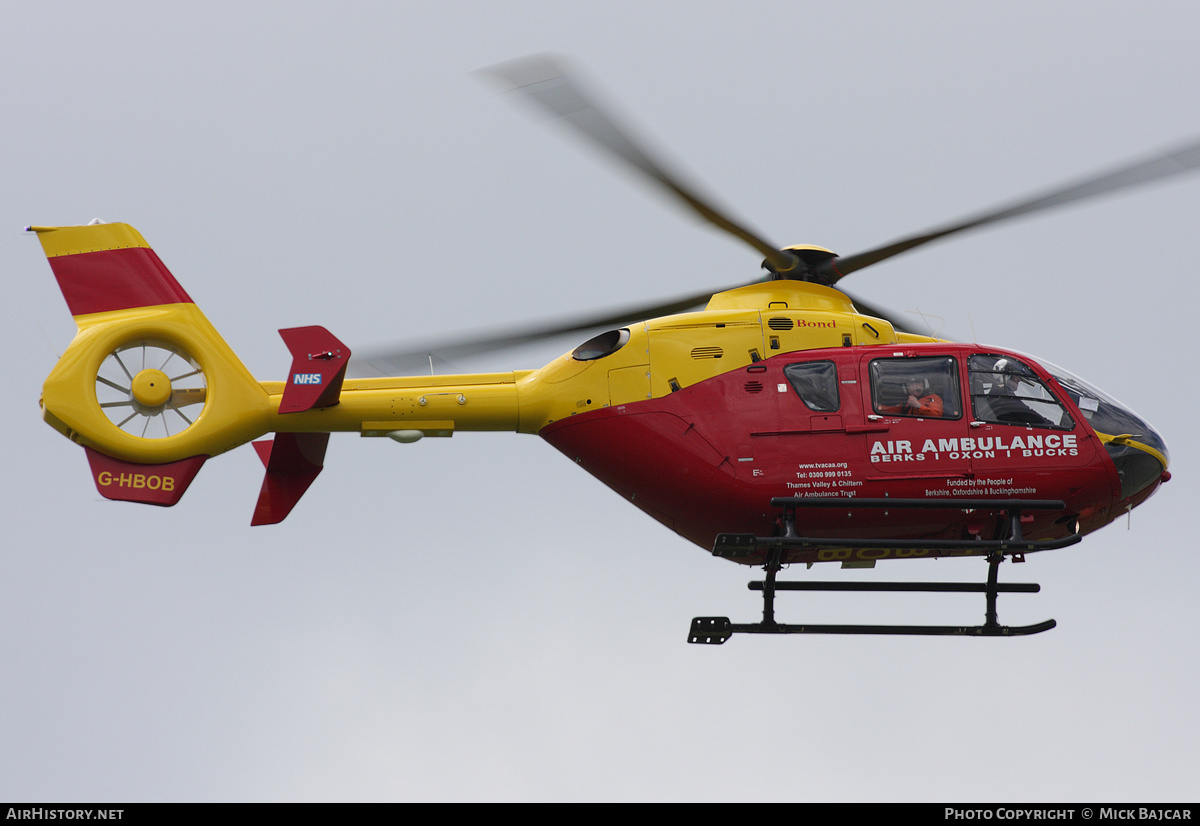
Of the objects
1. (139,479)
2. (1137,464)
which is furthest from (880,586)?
(139,479)

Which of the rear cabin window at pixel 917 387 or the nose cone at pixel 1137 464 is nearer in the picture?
the rear cabin window at pixel 917 387

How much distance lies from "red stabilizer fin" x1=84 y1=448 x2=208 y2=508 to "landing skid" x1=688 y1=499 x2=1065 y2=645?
5.61 m

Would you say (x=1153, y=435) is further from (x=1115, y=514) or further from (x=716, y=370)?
(x=716, y=370)

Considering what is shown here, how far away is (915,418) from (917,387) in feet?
1.17

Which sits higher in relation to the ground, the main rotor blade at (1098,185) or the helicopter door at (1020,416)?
the main rotor blade at (1098,185)

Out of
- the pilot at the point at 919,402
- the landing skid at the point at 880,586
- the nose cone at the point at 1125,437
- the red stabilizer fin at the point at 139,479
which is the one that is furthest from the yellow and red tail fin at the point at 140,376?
the nose cone at the point at 1125,437

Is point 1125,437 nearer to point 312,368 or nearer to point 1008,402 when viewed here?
point 1008,402

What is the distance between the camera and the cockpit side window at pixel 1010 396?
1338 centimetres

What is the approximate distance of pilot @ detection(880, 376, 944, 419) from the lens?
523 inches

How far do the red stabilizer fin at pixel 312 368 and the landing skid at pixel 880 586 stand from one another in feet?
14.2

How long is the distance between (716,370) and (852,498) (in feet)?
6.40

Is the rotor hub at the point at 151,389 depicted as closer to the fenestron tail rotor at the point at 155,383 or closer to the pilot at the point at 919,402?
the fenestron tail rotor at the point at 155,383

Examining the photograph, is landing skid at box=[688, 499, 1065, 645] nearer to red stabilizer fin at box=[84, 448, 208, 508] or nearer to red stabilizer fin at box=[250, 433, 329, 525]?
red stabilizer fin at box=[250, 433, 329, 525]

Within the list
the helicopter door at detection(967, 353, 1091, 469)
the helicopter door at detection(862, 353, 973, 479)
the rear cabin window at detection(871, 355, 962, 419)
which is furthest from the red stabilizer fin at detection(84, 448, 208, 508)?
the helicopter door at detection(967, 353, 1091, 469)
